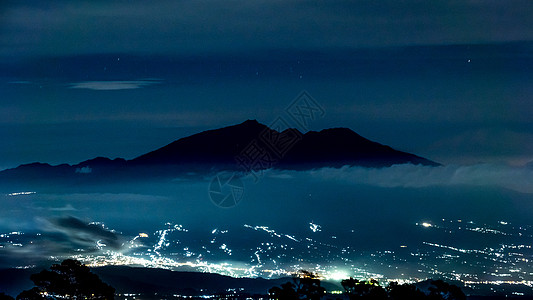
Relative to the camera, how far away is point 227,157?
99562 millimetres

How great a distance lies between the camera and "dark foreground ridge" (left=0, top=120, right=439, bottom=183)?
99062 millimetres

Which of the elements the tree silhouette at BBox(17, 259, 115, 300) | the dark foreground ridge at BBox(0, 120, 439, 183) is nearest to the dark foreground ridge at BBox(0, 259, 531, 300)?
the tree silhouette at BBox(17, 259, 115, 300)

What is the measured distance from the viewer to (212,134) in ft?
345

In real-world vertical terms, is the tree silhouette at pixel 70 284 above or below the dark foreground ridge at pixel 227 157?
below

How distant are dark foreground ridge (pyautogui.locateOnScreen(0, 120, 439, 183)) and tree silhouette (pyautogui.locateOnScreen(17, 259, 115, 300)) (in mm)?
71162

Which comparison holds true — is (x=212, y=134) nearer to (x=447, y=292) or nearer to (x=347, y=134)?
(x=347, y=134)

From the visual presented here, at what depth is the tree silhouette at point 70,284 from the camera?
74.6 ft

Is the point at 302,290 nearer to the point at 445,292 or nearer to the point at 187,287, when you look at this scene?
the point at 445,292

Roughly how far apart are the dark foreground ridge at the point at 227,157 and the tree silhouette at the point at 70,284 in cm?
7116

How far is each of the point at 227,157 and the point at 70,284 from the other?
3015 inches

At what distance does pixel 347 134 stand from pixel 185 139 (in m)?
22.1

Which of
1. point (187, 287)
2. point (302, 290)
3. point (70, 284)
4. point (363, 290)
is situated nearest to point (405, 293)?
point (363, 290)

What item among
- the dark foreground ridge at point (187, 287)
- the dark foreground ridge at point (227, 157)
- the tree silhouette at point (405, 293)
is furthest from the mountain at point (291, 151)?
the tree silhouette at point (405, 293)

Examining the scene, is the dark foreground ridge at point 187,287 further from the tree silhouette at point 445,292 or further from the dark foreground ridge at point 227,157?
the dark foreground ridge at point 227,157
